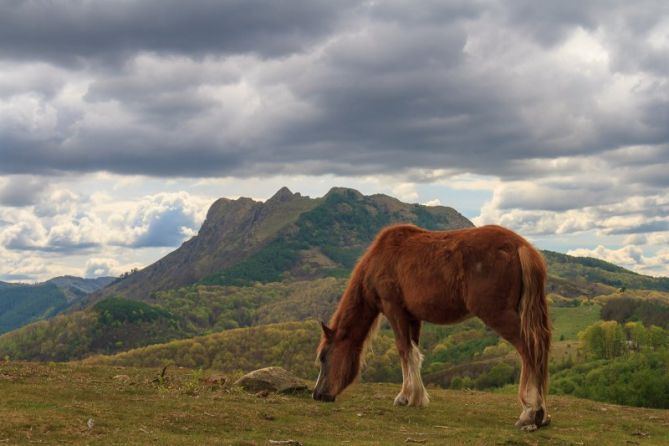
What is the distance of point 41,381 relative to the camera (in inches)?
636

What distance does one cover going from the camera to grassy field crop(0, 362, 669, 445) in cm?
1117

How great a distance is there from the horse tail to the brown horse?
2cm

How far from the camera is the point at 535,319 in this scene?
13.4m

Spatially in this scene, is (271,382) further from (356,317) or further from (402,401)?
(402,401)

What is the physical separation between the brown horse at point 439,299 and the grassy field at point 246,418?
94 cm

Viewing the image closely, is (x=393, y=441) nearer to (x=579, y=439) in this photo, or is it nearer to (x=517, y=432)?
(x=517, y=432)

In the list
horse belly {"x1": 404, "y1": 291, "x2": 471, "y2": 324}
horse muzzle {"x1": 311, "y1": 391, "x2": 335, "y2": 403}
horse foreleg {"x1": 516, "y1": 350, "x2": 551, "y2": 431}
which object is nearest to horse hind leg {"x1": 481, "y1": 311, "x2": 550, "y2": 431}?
horse foreleg {"x1": 516, "y1": 350, "x2": 551, "y2": 431}

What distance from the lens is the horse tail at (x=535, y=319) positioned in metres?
13.3

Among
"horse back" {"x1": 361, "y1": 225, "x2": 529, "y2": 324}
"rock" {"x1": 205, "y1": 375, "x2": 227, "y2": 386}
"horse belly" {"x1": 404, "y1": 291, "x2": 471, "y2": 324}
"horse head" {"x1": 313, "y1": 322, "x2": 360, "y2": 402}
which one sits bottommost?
"rock" {"x1": 205, "y1": 375, "x2": 227, "y2": 386}

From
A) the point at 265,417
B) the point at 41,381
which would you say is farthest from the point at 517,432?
the point at 41,381

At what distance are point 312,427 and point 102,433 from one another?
13.7 feet

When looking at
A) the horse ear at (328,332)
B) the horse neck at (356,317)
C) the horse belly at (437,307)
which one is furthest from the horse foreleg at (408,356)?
the horse ear at (328,332)

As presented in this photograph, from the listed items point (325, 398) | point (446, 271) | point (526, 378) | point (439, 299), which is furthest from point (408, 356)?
point (526, 378)

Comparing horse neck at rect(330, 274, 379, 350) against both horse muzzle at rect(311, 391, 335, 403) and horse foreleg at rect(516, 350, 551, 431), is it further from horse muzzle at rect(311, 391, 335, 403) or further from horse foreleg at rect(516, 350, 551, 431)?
horse foreleg at rect(516, 350, 551, 431)
